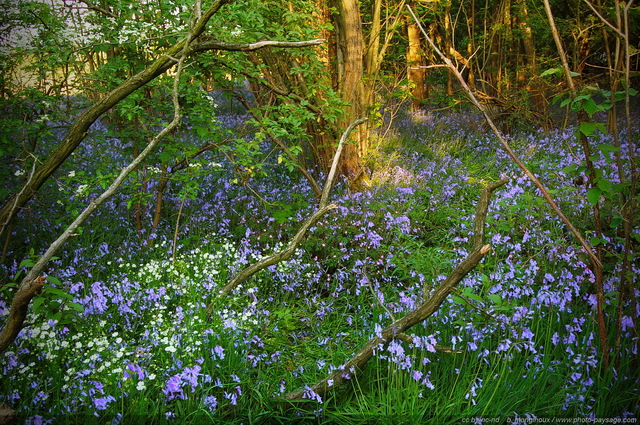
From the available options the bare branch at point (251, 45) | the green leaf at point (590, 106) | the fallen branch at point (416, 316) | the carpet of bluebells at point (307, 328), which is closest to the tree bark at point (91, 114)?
the bare branch at point (251, 45)

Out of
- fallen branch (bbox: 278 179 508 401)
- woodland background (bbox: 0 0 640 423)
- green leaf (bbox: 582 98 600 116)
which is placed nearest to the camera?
green leaf (bbox: 582 98 600 116)

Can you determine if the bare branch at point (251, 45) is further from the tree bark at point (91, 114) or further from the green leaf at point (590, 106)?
the green leaf at point (590, 106)

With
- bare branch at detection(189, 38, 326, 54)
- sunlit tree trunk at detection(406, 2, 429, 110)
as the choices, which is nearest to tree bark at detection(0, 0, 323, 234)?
bare branch at detection(189, 38, 326, 54)

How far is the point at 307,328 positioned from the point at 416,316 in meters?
1.37

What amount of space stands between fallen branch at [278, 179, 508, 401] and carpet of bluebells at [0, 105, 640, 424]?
7cm

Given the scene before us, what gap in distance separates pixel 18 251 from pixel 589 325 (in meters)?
5.10

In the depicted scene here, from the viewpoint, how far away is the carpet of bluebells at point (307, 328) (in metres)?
2.52

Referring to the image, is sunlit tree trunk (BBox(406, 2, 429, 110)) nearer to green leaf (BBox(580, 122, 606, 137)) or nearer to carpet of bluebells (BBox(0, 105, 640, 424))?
carpet of bluebells (BBox(0, 105, 640, 424))

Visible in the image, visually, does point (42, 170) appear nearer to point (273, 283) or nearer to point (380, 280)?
point (273, 283)

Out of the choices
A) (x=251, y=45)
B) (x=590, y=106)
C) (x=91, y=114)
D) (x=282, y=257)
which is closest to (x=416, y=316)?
(x=282, y=257)

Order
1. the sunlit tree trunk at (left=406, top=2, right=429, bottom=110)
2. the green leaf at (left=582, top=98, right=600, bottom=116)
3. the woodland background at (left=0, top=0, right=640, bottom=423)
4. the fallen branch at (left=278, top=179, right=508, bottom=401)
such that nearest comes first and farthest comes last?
the green leaf at (left=582, top=98, right=600, bottom=116) < the fallen branch at (left=278, top=179, right=508, bottom=401) < the woodland background at (left=0, top=0, right=640, bottom=423) < the sunlit tree trunk at (left=406, top=2, right=429, bottom=110)

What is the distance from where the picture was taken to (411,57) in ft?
44.7

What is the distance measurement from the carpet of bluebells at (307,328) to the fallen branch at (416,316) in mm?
72

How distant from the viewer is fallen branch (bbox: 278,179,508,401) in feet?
7.83
